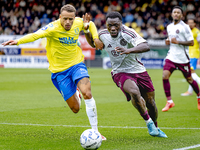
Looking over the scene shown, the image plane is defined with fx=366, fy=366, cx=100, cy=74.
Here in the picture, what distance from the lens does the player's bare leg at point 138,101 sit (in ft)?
18.8

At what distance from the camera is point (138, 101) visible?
574cm

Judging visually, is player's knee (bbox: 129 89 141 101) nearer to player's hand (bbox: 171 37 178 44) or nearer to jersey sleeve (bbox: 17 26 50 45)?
jersey sleeve (bbox: 17 26 50 45)

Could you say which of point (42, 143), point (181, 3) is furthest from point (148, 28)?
point (42, 143)

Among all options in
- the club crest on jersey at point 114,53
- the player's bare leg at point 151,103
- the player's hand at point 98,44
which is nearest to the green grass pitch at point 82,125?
the player's bare leg at point 151,103

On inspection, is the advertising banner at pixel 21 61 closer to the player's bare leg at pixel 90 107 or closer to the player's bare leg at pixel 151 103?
the player's bare leg at pixel 151 103

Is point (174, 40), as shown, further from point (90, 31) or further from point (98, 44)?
point (98, 44)

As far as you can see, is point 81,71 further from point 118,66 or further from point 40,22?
point 40,22

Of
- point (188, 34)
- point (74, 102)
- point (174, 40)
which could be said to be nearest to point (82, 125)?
point (74, 102)

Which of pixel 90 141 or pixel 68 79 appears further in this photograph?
pixel 68 79

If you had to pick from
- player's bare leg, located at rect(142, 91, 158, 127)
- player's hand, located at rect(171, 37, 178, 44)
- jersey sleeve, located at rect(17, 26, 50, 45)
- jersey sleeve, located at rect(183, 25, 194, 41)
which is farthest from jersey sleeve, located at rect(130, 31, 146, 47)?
jersey sleeve, located at rect(183, 25, 194, 41)

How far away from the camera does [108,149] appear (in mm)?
5047

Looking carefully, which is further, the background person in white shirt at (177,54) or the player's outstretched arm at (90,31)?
the background person in white shirt at (177,54)

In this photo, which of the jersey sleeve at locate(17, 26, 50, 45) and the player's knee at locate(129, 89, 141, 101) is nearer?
the jersey sleeve at locate(17, 26, 50, 45)

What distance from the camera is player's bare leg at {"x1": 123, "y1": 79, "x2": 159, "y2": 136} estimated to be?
5734 millimetres
